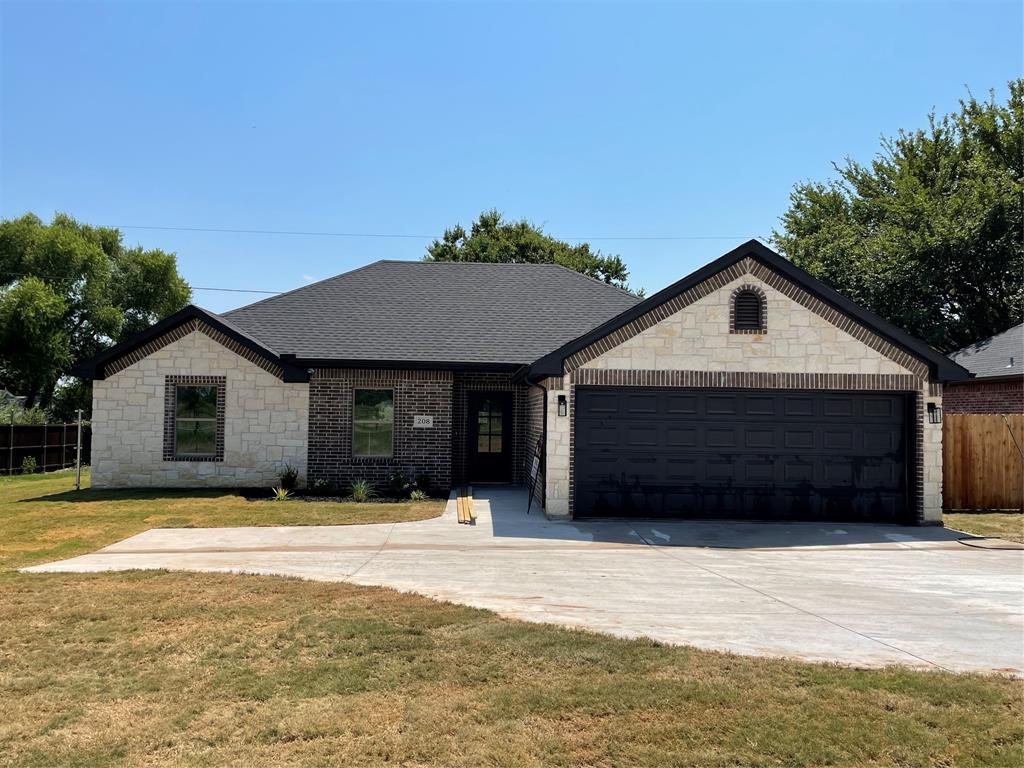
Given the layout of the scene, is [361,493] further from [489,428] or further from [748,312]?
[748,312]

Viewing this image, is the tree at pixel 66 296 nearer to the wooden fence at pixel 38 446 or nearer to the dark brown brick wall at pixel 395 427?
the wooden fence at pixel 38 446

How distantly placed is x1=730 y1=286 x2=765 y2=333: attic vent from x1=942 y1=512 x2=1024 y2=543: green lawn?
543 cm

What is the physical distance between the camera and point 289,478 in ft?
53.4

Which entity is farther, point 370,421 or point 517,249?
point 517,249

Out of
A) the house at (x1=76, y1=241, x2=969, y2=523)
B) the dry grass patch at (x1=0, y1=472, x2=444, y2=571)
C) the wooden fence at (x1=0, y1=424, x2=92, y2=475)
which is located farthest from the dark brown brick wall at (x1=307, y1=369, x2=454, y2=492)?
the wooden fence at (x1=0, y1=424, x2=92, y2=475)

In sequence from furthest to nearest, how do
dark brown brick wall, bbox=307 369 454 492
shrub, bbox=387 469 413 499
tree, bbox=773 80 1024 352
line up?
tree, bbox=773 80 1024 352
dark brown brick wall, bbox=307 369 454 492
shrub, bbox=387 469 413 499

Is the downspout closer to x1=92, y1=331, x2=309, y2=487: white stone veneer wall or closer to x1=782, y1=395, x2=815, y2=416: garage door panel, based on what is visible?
x1=782, y1=395, x2=815, y2=416: garage door panel

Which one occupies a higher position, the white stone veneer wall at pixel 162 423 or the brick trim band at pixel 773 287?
the brick trim band at pixel 773 287

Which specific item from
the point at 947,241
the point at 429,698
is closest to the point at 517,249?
the point at 947,241

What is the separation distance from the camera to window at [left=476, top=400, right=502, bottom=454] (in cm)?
1822

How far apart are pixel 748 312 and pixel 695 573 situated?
244 inches

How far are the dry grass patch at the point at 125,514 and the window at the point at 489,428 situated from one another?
3.23 metres

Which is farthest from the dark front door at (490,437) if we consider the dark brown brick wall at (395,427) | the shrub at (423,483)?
the shrub at (423,483)

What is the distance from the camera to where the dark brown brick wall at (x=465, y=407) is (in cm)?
1788
